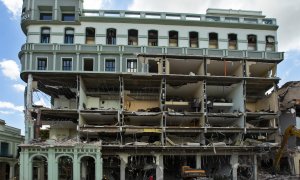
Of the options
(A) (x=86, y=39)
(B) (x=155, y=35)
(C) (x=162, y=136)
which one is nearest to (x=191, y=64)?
(B) (x=155, y=35)

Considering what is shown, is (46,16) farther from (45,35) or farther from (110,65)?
(110,65)

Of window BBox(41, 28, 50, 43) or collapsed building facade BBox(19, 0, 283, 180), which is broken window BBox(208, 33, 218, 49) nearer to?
collapsed building facade BBox(19, 0, 283, 180)

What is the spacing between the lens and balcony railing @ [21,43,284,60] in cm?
5528

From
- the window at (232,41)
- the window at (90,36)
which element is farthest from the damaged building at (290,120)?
the window at (90,36)

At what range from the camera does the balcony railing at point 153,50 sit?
2176 inches

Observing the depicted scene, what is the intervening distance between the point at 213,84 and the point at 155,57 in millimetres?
9820

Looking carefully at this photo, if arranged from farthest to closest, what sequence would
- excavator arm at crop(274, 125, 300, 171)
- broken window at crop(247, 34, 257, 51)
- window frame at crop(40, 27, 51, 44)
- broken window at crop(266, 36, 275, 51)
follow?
broken window at crop(266, 36, 275, 51) → broken window at crop(247, 34, 257, 51) → window frame at crop(40, 27, 51, 44) → excavator arm at crop(274, 125, 300, 171)

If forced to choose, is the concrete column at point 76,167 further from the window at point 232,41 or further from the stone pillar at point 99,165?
the window at point 232,41

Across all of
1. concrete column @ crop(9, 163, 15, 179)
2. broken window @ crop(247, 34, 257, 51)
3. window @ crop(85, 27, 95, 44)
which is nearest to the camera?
window @ crop(85, 27, 95, 44)

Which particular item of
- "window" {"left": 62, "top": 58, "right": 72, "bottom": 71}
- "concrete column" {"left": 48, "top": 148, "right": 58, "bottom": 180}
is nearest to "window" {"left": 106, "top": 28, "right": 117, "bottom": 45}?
"window" {"left": 62, "top": 58, "right": 72, "bottom": 71}

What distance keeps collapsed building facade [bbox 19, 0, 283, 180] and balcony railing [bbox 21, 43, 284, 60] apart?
0.15 m

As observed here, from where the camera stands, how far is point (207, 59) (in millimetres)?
56094

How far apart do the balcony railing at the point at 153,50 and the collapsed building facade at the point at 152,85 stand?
15cm

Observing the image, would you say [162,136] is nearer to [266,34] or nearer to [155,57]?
[155,57]
